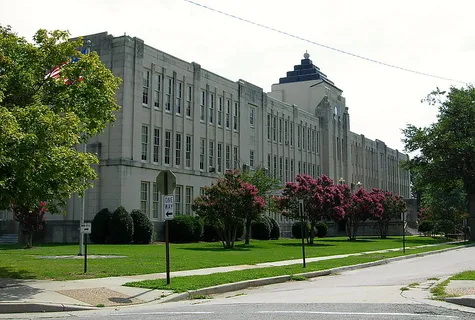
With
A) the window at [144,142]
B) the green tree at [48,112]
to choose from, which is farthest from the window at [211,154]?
the green tree at [48,112]

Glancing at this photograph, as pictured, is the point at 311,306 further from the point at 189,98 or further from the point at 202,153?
the point at 202,153

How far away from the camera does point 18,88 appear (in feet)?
Answer: 51.7

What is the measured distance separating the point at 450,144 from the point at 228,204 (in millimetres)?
26970

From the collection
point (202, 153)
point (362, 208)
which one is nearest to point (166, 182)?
point (202, 153)

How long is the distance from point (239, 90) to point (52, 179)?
124 ft

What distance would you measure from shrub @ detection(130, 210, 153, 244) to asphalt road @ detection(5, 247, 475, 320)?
74.2ft

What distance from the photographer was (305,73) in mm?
77938

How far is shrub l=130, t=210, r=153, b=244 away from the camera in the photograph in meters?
37.2

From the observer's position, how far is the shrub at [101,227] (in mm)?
36531

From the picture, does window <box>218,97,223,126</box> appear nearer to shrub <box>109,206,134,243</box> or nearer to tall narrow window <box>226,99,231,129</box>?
tall narrow window <box>226,99,231,129</box>

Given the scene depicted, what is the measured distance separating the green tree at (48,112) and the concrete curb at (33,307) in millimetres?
3264

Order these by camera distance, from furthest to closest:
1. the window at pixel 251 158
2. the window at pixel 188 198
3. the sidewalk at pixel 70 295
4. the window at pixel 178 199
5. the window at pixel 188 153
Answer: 1. the window at pixel 251 158
2. the window at pixel 188 153
3. the window at pixel 188 198
4. the window at pixel 178 199
5. the sidewalk at pixel 70 295

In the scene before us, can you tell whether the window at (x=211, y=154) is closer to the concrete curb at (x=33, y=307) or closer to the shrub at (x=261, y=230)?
the shrub at (x=261, y=230)

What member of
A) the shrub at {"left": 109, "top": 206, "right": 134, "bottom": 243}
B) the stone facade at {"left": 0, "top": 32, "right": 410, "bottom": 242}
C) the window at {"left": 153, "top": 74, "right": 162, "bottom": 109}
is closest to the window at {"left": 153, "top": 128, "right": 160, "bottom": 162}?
the stone facade at {"left": 0, "top": 32, "right": 410, "bottom": 242}
